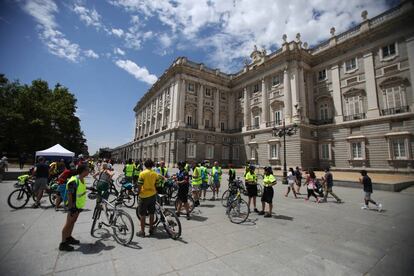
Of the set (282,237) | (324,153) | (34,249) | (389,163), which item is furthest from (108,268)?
(324,153)

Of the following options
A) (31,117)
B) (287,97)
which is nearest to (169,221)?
(287,97)

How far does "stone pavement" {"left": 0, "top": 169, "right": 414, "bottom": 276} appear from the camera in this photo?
349cm

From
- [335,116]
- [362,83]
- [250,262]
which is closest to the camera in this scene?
[250,262]

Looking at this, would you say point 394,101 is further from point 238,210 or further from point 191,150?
point 191,150

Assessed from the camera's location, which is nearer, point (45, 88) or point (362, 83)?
point (362, 83)

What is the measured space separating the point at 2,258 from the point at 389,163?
29571 millimetres

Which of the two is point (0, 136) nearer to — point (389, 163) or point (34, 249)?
point (34, 249)

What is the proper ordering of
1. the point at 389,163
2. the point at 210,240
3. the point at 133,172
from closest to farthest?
the point at 210,240 < the point at 133,172 < the point at 389,163

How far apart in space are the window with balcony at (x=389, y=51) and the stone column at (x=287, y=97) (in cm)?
1070

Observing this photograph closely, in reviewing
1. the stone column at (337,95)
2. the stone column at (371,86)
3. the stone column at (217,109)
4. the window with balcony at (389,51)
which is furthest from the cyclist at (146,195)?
the stone column at (217,109)

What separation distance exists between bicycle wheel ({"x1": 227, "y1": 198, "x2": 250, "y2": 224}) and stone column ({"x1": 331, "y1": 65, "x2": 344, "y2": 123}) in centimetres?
2602

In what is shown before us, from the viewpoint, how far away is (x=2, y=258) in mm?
3664

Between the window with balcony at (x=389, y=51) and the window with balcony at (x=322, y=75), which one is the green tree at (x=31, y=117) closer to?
the window with balcony at (x=322, y=75)

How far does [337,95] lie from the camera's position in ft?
88.1
